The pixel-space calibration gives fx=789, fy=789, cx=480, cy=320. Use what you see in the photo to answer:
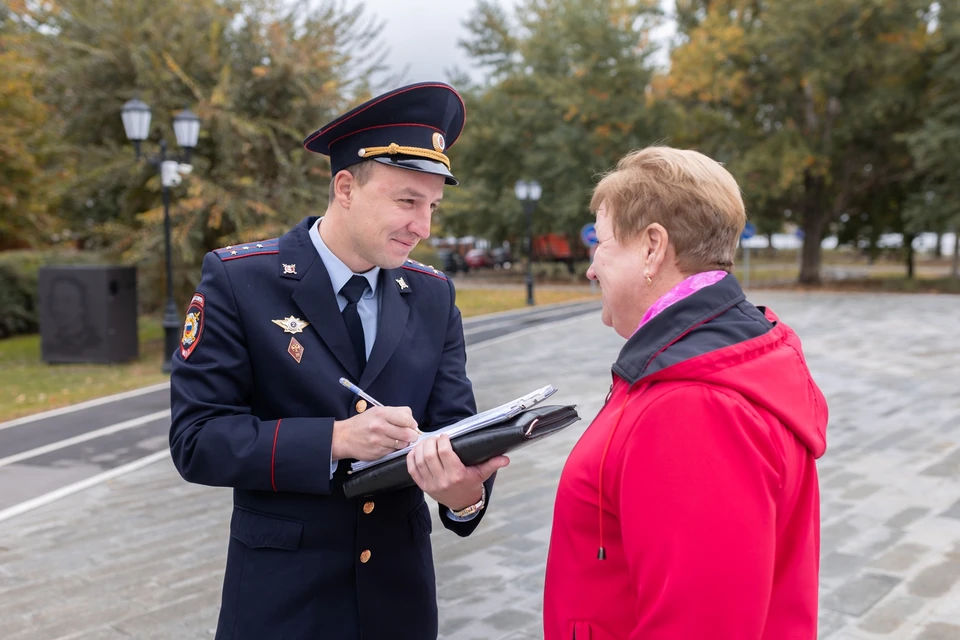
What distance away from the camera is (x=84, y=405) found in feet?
31.1

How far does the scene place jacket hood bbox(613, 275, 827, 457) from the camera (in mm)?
1383

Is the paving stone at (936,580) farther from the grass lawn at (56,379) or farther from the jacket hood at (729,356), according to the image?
the grass lawn at (56,379)

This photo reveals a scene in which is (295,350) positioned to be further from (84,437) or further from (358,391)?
(84,437)

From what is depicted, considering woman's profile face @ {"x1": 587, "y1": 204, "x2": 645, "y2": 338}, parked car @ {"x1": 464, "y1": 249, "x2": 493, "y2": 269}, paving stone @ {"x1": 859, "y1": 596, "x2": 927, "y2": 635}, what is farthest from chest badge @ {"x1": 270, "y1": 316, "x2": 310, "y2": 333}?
parked car @ {"x1": 464, "y1": 249, "x2": 493, "y2": 269}

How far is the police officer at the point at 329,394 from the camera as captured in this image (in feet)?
5.78

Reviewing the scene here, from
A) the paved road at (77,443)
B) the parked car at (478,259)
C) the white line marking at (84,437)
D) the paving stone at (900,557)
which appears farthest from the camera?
the parked car at (478,259)

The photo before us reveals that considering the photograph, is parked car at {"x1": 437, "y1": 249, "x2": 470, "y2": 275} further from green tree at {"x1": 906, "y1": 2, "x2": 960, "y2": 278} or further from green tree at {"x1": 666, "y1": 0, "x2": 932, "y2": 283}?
green tree at {"x1": 906, "y1": 2, "x2": 960, "y2": 278}

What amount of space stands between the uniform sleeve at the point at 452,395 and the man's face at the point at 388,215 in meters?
0.33

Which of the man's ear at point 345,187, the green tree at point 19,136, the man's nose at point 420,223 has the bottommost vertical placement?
the man's nose at point 420,223

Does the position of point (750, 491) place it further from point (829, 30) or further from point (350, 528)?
point (829, 30)

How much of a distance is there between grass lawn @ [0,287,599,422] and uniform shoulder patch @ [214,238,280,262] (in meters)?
8.26

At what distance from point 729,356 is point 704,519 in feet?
0.94

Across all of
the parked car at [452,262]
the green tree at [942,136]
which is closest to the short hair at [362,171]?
the green tree at [942,136]

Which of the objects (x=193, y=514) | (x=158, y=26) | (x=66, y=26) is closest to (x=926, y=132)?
(x=158, y=26)
